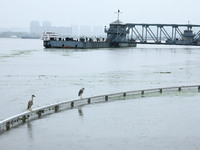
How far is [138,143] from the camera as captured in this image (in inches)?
769

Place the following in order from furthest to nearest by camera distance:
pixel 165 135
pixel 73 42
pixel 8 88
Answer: pixel 73 42 → pixel 8 88 → pixel 165 135

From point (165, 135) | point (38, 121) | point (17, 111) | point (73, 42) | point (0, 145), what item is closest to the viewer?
point (0, 145)

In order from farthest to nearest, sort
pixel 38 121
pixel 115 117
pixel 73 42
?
pixel 73 42 < pixel 115 117 < pixel 38 121

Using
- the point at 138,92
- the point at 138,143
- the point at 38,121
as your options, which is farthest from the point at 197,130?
the point at 138,92

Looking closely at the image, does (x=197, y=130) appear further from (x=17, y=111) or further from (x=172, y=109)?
(x=17, y=111)

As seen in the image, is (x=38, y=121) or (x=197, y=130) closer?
(x=197, y=130)

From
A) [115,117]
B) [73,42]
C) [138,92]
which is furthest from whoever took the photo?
[73,42]

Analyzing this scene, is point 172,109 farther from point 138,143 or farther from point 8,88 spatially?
point 8,88

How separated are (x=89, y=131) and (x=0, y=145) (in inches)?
189

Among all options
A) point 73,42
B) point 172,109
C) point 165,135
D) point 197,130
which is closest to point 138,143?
point 165,135

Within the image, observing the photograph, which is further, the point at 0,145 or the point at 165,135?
the point at 165,135

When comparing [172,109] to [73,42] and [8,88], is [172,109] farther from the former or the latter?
[73,42]

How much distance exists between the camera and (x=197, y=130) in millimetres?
22125

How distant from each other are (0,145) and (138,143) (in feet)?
20.6
